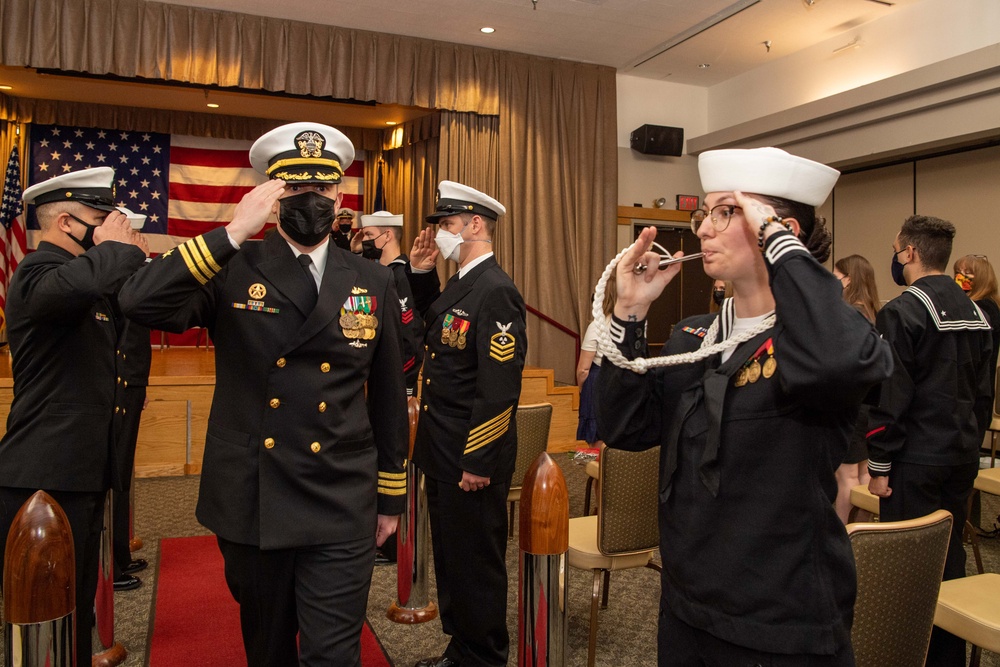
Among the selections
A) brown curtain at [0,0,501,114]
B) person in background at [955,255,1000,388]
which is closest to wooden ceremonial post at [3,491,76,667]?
person in background at [955,255,1000,388]

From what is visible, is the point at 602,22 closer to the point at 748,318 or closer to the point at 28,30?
the point at 28,30

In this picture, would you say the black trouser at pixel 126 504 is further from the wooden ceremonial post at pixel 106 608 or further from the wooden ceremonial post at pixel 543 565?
the wooden ceremonial post at pixel 543 565

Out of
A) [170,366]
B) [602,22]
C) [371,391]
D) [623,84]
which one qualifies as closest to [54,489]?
[371,391]

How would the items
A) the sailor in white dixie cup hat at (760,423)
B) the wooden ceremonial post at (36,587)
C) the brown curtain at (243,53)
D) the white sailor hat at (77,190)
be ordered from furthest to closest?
the brown curtain at (243,53) < the white sailor hat at (77,190) < the sailor in white dixie cup hat at (760,423) < the wooden ceremonial post at (36,587)

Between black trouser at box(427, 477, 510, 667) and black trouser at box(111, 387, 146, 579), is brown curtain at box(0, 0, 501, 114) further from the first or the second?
black trouser at box(427, 477, 510, 667)

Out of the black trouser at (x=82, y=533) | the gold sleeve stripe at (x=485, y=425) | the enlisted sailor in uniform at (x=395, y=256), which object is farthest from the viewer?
the enlisted sailor in uniform at (x=395, y=256)

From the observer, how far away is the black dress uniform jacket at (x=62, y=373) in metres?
2.22

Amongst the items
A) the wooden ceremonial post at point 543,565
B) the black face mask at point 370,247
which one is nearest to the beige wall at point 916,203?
the black face mask at point 370,247

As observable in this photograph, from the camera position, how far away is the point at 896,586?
72.5 inches

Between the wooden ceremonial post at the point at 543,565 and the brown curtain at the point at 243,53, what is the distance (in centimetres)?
637

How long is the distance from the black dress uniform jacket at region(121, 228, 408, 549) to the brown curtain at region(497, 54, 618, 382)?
20.8 feet

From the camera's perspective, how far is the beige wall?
672 centimetres

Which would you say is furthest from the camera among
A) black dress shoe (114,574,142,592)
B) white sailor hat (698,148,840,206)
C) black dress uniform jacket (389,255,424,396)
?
black dress uniform jacket (389,255,424,396)

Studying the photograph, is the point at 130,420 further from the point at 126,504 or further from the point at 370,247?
the point at 370,247
